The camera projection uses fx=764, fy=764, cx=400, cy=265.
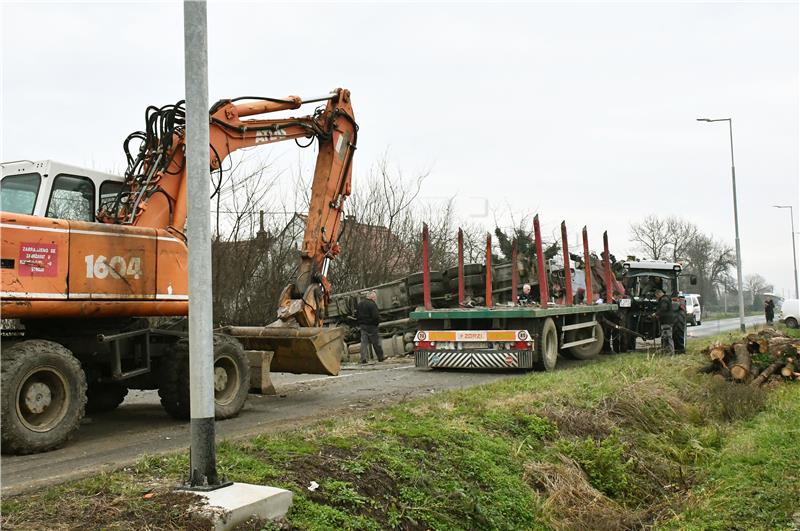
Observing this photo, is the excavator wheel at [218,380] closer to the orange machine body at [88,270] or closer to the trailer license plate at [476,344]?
the orange machine body at [88,270]

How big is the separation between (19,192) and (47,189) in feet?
1.04

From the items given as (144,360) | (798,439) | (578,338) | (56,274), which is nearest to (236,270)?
(578,338)

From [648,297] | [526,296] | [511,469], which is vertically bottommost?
[511,469]

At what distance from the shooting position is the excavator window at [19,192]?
8.43 meters

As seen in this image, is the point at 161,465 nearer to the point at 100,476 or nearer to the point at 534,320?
the point at 100,476

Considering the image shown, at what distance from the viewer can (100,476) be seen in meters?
5.70

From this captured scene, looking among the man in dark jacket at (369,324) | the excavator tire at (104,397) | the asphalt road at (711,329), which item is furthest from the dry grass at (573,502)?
the asphalt road at (711,329)

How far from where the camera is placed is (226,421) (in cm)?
938

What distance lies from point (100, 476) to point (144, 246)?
11.4 feet

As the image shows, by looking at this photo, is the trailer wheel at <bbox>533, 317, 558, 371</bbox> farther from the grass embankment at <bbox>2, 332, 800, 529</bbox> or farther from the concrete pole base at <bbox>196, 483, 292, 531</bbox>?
the concrete pole base at <bbox>196, 483, 292, 531</bbox>

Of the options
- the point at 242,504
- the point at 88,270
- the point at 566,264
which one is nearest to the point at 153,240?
the point at 88,270

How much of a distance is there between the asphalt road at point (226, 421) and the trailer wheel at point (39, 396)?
177mm

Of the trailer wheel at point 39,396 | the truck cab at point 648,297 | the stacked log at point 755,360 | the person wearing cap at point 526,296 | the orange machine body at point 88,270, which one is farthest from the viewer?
the truck cab at point 648,297

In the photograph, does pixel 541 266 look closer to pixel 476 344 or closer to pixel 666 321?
pixel 476 344
